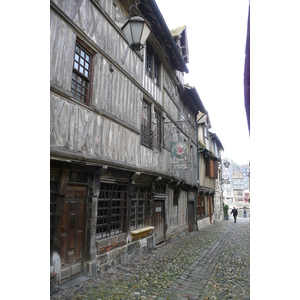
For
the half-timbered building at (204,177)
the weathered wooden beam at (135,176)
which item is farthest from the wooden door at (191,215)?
the weathered wooden beam at (135,176)

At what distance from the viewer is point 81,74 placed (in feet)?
18.5

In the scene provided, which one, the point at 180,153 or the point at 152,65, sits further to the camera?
the point at 180,153

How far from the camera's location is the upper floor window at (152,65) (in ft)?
32.2

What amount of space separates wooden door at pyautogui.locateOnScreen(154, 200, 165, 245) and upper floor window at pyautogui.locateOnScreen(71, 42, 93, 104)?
554cm

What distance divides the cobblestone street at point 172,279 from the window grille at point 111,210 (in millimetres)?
971

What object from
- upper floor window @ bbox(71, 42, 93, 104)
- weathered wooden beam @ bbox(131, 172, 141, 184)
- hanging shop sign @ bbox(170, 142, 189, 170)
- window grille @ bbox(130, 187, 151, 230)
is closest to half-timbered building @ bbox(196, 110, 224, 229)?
hanging shop sign @ bbox(170, 142, 189, 170)

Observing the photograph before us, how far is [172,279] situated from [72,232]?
2.47 m

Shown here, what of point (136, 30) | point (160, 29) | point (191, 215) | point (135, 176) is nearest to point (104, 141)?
point (135, 176)

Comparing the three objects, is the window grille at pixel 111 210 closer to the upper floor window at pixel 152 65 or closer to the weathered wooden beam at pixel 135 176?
the weathered wooden beam at pixel 135 176

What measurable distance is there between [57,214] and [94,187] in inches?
46.8

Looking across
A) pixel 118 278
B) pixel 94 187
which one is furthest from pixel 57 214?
pixel 118 278

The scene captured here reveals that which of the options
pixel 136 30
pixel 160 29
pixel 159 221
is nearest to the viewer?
pixel 136 30

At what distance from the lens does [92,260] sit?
564 cm

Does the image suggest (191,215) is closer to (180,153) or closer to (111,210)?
(180,153)
